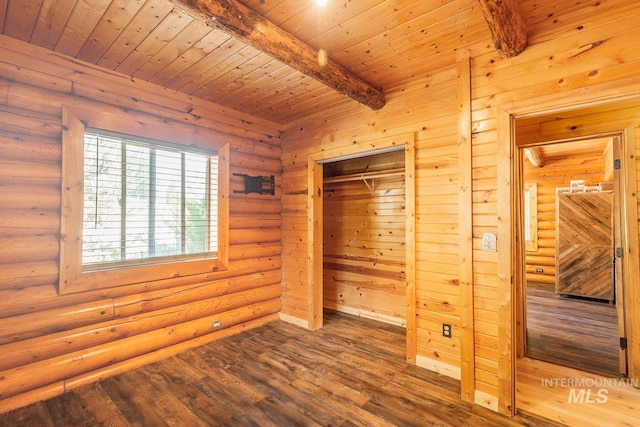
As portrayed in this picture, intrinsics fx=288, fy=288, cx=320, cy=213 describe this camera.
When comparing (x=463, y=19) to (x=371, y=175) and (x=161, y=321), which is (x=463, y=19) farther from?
(x=161, y=321)

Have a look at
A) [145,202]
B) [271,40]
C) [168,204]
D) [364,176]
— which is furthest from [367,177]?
[145,202]

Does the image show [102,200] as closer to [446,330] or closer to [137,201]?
[137,201]

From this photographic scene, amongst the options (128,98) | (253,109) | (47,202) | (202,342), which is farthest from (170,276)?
(253,109)

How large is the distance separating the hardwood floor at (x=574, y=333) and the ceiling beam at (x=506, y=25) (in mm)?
2927

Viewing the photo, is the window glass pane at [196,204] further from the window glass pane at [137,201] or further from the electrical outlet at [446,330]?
the electrical outlet at [446,330]

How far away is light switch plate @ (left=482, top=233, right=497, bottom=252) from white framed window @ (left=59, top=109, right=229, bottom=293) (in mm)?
2692

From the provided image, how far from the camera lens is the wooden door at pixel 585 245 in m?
4.92

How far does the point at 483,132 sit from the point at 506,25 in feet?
2.30

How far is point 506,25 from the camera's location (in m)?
1.81

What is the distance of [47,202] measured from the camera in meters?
2.30

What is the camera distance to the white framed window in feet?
7.90

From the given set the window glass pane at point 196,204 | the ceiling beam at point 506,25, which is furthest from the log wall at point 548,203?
the window glass pane at point 196,204

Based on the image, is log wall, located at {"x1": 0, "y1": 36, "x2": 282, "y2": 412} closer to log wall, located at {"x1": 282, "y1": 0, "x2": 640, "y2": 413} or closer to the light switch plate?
log wall, located at {"x1": 282, "y1": 0, "x2": 640, "y2": 413}

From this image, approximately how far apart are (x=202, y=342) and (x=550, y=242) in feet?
24.0
